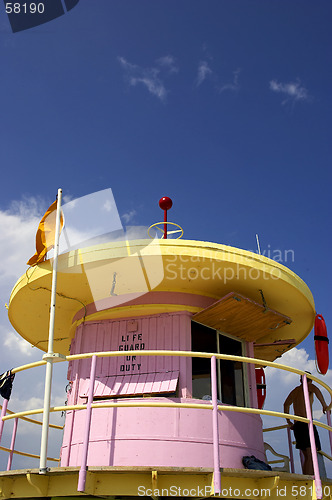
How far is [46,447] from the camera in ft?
21.3

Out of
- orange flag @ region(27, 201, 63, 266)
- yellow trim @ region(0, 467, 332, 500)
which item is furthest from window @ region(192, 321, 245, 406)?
orange flag @ region(27, 201, 63, 266)

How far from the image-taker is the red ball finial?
10.3 meters

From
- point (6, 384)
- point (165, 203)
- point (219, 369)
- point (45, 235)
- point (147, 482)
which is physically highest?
point (165, 203)

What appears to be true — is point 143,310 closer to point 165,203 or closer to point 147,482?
point 165,203

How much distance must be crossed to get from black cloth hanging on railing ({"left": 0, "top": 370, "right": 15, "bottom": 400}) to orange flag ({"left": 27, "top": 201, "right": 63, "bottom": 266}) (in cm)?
196

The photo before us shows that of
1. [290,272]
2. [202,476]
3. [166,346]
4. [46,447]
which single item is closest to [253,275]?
[290,272]

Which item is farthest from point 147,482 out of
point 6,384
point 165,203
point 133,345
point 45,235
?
point 165,203

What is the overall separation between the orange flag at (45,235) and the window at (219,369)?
299cm

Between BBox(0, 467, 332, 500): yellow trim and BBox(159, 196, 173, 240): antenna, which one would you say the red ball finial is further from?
BBox(0, 467, 332, 500): yellow trim

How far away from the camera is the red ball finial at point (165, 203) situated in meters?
10.3

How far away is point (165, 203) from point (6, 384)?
4556 millimetres

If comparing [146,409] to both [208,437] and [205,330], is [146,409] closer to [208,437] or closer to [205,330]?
[208,437]

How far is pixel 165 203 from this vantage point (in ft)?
34.0

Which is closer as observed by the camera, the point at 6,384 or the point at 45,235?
the point at 6,384
